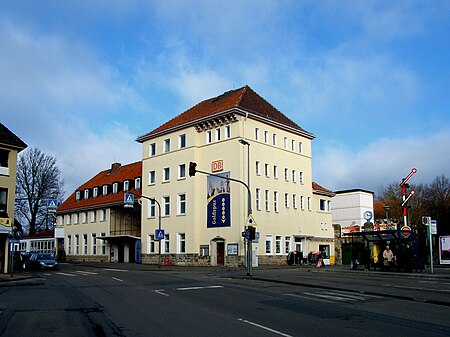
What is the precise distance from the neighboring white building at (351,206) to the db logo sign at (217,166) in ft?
111

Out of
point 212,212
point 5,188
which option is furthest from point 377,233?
point 5,188

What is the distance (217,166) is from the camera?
155ft

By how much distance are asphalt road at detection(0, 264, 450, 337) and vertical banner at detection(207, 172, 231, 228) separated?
2676 cm

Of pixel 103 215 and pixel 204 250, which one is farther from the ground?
pixel 103 215

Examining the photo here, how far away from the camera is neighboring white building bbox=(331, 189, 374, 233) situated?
7469cm

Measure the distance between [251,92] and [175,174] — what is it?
39.1ft

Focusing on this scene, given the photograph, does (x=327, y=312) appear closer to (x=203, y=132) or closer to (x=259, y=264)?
(x=259, y=264)

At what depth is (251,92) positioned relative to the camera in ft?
173

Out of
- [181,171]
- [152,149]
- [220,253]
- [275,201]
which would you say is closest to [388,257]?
[275,201]

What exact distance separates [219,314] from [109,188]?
180 feet

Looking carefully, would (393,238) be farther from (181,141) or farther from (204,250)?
(181,141)

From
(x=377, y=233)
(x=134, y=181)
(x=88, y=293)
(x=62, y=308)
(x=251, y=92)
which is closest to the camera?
(x=62, y=308)

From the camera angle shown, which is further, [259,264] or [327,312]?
[259,264]

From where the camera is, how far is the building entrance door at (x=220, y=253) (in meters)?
45.8
